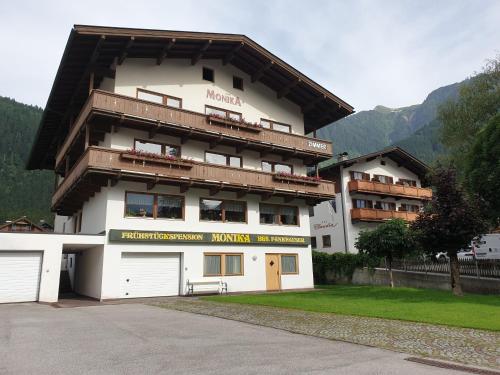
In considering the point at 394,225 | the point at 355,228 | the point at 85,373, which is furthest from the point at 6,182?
the point at 85,373

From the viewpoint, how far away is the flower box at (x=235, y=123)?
84.6 feet

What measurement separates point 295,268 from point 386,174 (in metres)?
21.4

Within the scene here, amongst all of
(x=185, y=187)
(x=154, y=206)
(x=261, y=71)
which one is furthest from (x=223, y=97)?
(x=154, y=206)

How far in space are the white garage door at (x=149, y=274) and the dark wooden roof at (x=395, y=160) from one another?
2301cm

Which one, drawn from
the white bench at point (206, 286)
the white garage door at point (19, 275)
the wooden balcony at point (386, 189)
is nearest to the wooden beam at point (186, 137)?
the white bench at point (206, 286)

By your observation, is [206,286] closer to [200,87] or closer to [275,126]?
[200,87]

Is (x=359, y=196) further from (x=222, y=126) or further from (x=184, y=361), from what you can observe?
(x=184, y=361)

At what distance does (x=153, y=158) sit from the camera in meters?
22.9

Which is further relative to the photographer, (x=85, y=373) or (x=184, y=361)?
(x=184, y=361)

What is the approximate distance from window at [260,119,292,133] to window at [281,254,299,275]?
891cm

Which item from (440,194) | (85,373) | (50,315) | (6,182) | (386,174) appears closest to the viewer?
(85,373)

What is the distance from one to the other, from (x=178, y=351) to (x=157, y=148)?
1785cm

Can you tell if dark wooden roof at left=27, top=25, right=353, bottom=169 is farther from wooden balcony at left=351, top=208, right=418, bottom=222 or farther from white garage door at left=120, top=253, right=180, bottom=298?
wooden balcony at left=351, top=208, right=418, bottom=222

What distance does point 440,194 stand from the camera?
23.1 m
